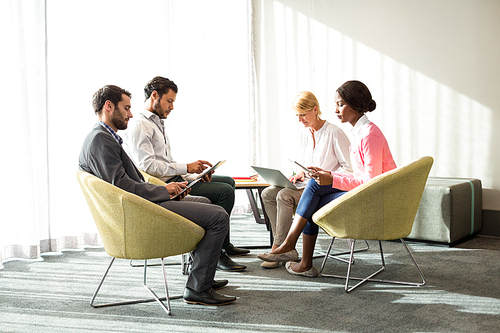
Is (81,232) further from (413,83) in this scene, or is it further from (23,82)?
(413,83)

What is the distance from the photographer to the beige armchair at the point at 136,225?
2332 mm

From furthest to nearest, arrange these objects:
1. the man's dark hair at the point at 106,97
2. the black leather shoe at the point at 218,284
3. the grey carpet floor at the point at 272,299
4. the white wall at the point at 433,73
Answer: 1. the white wall at the point at 433,73
2. the black leather shoe at the point at 218,284
3. the man's dark hair at the point at 106,97
4. the grey carpet floor at the point at 272,299

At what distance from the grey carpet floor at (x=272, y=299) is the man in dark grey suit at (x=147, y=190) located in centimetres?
12

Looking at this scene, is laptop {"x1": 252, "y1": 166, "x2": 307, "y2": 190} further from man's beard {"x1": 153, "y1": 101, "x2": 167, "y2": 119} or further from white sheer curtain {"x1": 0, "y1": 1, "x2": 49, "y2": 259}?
white sheer curtain {"x1": 0, "y1": 1, "x2": 49, "y2": 259}

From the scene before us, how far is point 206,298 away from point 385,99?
10.1 feet

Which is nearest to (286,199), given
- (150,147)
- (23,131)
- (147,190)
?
(150,147)

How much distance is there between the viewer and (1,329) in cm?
225

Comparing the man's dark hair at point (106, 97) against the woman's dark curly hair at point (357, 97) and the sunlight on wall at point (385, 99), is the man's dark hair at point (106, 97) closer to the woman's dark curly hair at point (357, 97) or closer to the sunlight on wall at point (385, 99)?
the woman's dark curly hair at point (357, 97)

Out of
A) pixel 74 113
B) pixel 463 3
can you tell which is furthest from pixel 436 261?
pixel 74 113

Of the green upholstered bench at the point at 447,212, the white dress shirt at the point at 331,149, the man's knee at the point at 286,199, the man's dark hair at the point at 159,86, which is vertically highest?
the man's dark hair at the point at 159,86

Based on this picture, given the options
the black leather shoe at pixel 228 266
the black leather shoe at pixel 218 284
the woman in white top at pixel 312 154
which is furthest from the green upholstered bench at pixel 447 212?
the black leather shoe at pixel 218 284

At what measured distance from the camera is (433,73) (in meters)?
4.48

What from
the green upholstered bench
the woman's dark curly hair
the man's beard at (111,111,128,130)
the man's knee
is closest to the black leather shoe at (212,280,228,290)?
the man's knee

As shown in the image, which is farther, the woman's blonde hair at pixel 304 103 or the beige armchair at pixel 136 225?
the woman's blonde hair at pixel 304 103
